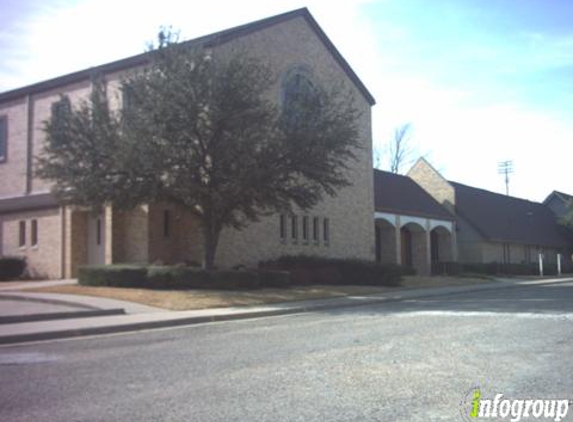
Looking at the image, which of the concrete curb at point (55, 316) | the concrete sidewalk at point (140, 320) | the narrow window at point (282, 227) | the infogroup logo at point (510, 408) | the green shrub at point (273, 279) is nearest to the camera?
the infogroup logo at point (510, 408)

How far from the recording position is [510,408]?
6.75 metres

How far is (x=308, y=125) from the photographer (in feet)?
80.4

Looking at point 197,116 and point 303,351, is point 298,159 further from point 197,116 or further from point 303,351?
point 303,351

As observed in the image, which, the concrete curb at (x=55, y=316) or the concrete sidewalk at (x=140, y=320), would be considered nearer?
the concrete sidewalk at (x=140, y=320)

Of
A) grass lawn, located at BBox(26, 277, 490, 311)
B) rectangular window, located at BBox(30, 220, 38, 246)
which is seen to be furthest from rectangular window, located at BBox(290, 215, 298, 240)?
rectangular window, located at BBox(30, 220, 38, 246)

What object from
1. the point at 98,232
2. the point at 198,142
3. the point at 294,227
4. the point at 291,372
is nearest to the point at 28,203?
the point at 98,232

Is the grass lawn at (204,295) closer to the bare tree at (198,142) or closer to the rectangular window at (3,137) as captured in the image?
the bare tree at (198,142)

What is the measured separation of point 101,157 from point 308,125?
765cm

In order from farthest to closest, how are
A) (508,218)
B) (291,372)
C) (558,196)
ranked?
(558,196)
(508,218)
(291,372)

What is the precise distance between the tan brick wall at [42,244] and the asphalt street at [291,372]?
17593 millimetres

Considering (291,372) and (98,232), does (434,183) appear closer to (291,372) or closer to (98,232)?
(98,232)

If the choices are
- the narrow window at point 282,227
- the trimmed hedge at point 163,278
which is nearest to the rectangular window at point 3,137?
the trimmed hedge at point 163,278

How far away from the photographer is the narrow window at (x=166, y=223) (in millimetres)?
29448

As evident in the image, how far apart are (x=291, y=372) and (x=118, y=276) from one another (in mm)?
15786
